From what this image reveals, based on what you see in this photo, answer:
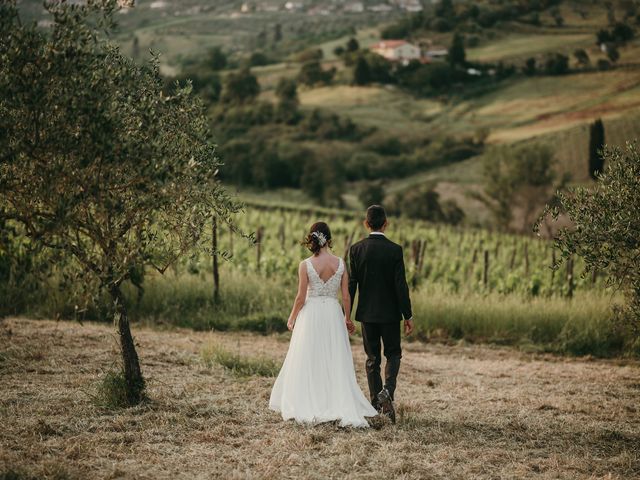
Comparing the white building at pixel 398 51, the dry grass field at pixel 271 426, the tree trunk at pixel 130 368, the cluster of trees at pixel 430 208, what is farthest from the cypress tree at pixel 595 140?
the tree trunk at pixel 130 368

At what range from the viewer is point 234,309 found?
1627cm

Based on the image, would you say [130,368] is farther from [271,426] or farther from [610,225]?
[610,225]

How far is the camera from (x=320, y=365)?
27.1 feet

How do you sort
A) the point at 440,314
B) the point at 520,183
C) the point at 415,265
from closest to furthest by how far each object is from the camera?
the point at 440,314 < the point at 415,265 < the point at 520,183

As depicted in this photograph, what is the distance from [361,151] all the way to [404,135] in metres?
7.82

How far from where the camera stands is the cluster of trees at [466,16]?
136500 mm

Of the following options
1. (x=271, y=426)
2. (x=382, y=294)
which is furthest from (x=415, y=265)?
(x=271, y=426)

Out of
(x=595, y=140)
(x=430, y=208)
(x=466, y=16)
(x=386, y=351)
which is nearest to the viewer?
(x=386, y=351)

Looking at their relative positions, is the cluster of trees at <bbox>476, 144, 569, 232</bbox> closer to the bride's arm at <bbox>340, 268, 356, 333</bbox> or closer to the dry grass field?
the dry grass field

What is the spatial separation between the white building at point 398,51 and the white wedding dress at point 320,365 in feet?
389

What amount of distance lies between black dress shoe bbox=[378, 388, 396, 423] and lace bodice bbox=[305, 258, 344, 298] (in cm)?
125

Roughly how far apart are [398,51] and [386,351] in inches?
4860

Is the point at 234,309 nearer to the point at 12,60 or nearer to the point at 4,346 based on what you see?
the point at 4,346

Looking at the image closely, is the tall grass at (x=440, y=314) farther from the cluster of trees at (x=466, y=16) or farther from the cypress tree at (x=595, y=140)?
the cluster of trees at (x=466, y=16)
